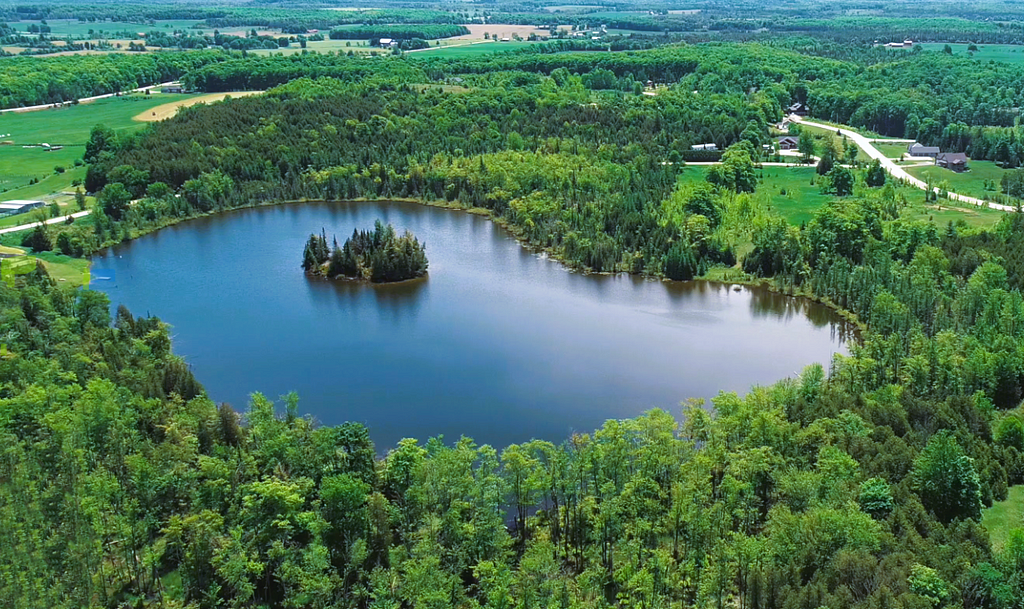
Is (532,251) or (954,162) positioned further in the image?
(954,162)

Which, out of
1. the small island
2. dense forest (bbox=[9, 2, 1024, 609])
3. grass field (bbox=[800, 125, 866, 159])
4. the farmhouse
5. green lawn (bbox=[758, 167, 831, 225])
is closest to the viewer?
dense forest (bbox=[9, 2, 1024, 609])

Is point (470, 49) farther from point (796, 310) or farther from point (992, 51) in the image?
point (796, 310)

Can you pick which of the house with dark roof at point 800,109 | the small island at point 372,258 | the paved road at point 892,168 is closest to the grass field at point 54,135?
the small island at point 372,258

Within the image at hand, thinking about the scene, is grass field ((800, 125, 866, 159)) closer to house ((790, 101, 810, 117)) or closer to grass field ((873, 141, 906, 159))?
grass field ((873, 141, 906, 159))

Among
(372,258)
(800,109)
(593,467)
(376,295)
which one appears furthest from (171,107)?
(593,467)

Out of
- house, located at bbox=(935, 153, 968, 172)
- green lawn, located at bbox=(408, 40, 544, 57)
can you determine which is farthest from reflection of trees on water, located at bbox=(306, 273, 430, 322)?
green lawn, located at bbox=(408, 40, 544, 57)

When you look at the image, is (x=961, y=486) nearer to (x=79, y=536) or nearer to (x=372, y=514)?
(x=372, y=514)
